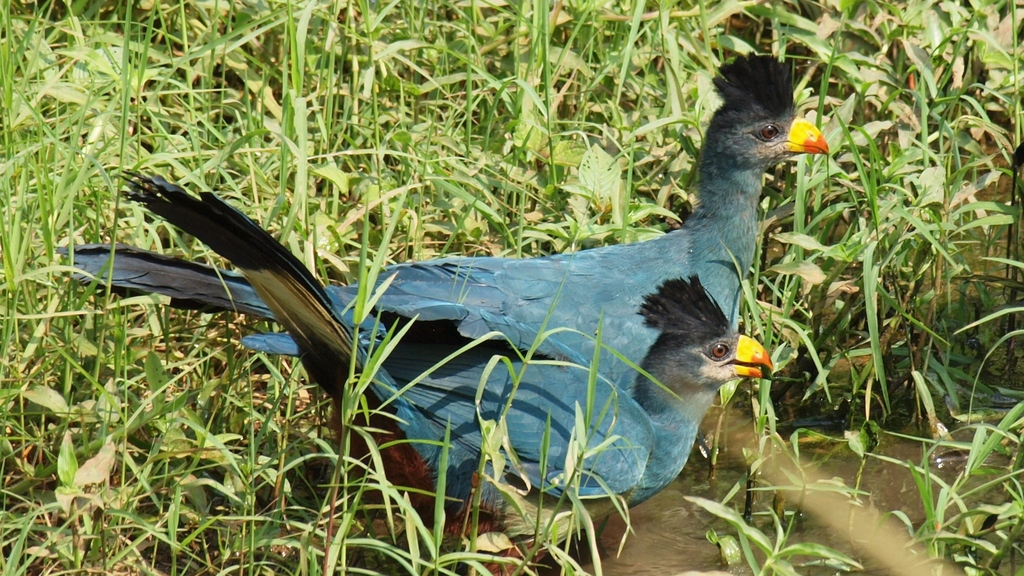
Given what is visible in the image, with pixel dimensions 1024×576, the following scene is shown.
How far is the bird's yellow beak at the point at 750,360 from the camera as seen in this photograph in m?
3.76

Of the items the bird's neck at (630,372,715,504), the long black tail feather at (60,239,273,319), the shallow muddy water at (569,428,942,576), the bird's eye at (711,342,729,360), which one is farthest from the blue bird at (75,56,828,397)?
the shallow muddy water at (569,428,942,576)

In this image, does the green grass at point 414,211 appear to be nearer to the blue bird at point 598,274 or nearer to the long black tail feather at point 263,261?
the blue bird at point 598,274

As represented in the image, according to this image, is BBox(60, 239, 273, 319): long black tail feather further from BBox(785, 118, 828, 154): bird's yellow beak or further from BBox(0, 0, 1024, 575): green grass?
BBox(785, 118, 828, 154): bird's yellow beak

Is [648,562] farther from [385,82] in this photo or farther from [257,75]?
[257,75]

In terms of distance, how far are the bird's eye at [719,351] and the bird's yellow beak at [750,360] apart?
37 mm

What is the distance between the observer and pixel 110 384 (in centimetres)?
382

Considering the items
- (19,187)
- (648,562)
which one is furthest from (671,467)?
(19,187)

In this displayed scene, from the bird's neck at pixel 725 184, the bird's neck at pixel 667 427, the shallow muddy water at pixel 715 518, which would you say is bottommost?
the shallow muddy water at pixel 715 518

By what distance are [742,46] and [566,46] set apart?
2.80ft

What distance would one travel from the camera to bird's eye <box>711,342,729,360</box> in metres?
3.77

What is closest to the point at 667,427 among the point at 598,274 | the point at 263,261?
the point at 598,274

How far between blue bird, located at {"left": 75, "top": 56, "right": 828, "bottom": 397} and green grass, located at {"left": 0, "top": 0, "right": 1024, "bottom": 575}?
5.5 inches

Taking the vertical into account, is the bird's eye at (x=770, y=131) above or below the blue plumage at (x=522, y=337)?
above

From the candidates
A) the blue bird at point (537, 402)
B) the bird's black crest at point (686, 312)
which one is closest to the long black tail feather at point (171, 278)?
the blue bird at point (537, 402)
